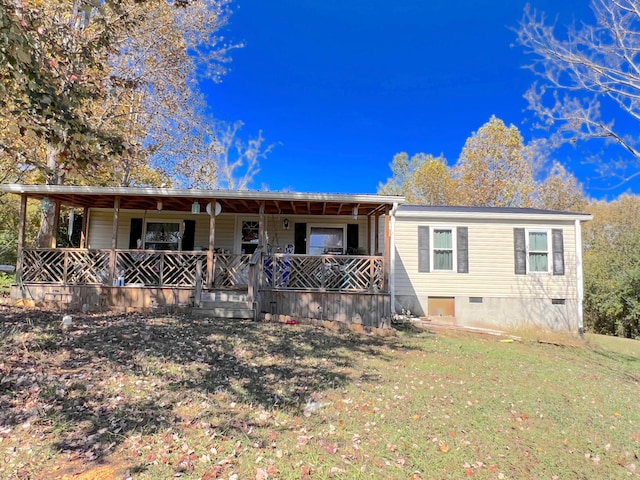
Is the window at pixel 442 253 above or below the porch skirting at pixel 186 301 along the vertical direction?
above

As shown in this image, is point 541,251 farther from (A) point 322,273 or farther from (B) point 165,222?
(B) point 165,222

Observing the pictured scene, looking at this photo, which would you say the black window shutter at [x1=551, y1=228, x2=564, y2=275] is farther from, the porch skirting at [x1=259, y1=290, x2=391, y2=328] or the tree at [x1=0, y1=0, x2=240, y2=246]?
the tree at [x1=0, y1=0, x2=240, y2=246]

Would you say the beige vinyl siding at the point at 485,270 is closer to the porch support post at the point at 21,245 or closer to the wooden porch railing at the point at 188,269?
the wooden porch railing at the point at 188,269

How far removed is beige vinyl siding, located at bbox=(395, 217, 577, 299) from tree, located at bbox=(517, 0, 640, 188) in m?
3.39

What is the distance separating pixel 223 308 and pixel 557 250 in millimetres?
9799

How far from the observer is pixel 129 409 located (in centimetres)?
373

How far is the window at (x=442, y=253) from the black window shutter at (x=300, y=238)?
3.89 metres

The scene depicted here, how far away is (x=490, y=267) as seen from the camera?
38.6ft

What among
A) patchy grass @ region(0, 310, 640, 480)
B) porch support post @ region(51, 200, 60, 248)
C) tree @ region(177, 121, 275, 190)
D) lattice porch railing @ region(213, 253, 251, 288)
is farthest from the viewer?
tree @ region(177, 121, 275, 190)

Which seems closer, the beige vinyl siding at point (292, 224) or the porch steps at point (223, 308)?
the porch steps at point (223, 308)

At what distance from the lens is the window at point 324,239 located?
39.0 feet

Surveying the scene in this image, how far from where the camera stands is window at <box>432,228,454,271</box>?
11758 millimetres

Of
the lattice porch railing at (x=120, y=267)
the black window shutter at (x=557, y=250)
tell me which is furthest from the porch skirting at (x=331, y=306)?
the black window shutter at (x=557, y=250)

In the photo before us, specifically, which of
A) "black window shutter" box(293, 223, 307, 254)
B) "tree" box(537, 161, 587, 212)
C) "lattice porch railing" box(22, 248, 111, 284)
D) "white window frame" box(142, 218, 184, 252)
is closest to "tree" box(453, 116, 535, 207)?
"tree" box(537, 161, 587, 212)
